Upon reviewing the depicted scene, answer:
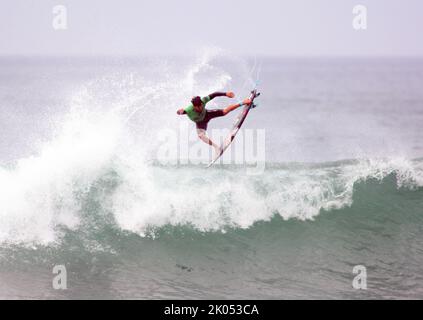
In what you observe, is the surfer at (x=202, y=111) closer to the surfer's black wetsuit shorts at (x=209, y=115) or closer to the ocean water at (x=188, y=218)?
the surfer's black wetsuit shorts at (x=209, y=115)

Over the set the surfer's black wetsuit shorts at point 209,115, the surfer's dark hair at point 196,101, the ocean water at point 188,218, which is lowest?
the ocean water at point 188,218

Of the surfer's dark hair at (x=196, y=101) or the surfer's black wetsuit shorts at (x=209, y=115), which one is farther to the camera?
the surfer's black wetsuit shorts at (x=209, y=115)

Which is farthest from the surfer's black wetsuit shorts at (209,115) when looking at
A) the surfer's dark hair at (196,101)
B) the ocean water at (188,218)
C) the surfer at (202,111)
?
the ocean water at (188,218)

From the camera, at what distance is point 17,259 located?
12523mm

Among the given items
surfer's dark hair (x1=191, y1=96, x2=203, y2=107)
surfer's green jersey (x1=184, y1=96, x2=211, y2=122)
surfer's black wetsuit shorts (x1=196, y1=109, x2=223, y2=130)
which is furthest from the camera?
surfer's black wetsuit shorts (x1=196, y1=109, x2=223, y2=130)

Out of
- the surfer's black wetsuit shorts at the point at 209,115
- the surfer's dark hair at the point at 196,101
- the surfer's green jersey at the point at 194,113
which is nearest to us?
the surfer's dark hair at the point at 196,101

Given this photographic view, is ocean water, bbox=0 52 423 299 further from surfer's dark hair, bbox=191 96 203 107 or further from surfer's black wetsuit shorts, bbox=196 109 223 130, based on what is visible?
surfer's dark hair, bbox=191 96 203 107

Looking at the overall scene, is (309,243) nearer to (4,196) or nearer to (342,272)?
(342,272)

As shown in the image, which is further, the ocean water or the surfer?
the ocean water

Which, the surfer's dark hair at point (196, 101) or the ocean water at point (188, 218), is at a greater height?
the surfer's dark hair at point (196, 101)

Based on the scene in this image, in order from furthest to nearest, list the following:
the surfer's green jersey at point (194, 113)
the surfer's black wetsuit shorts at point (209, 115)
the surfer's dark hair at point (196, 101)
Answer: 1. the surfer's black wetsuit shorts at point (209, 115)
2. the surfer's green jersey at point (194, 113)
3. the surfer's dark hair at point (196, 101)

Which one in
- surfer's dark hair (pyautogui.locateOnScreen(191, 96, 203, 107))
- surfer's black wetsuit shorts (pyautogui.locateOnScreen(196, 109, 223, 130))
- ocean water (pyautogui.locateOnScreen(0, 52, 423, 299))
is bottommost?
ocean water (pyautogui.locateOnScreen(0, 52, 423, 299))

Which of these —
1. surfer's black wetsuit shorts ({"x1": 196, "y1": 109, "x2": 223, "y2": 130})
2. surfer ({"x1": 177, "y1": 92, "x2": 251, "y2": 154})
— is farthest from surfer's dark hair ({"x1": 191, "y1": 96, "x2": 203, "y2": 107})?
surfer's black wetsuit shorts ({"x1": 196, "y1": 109, "x2": 223, "y2": 130})

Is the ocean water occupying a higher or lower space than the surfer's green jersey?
lower
